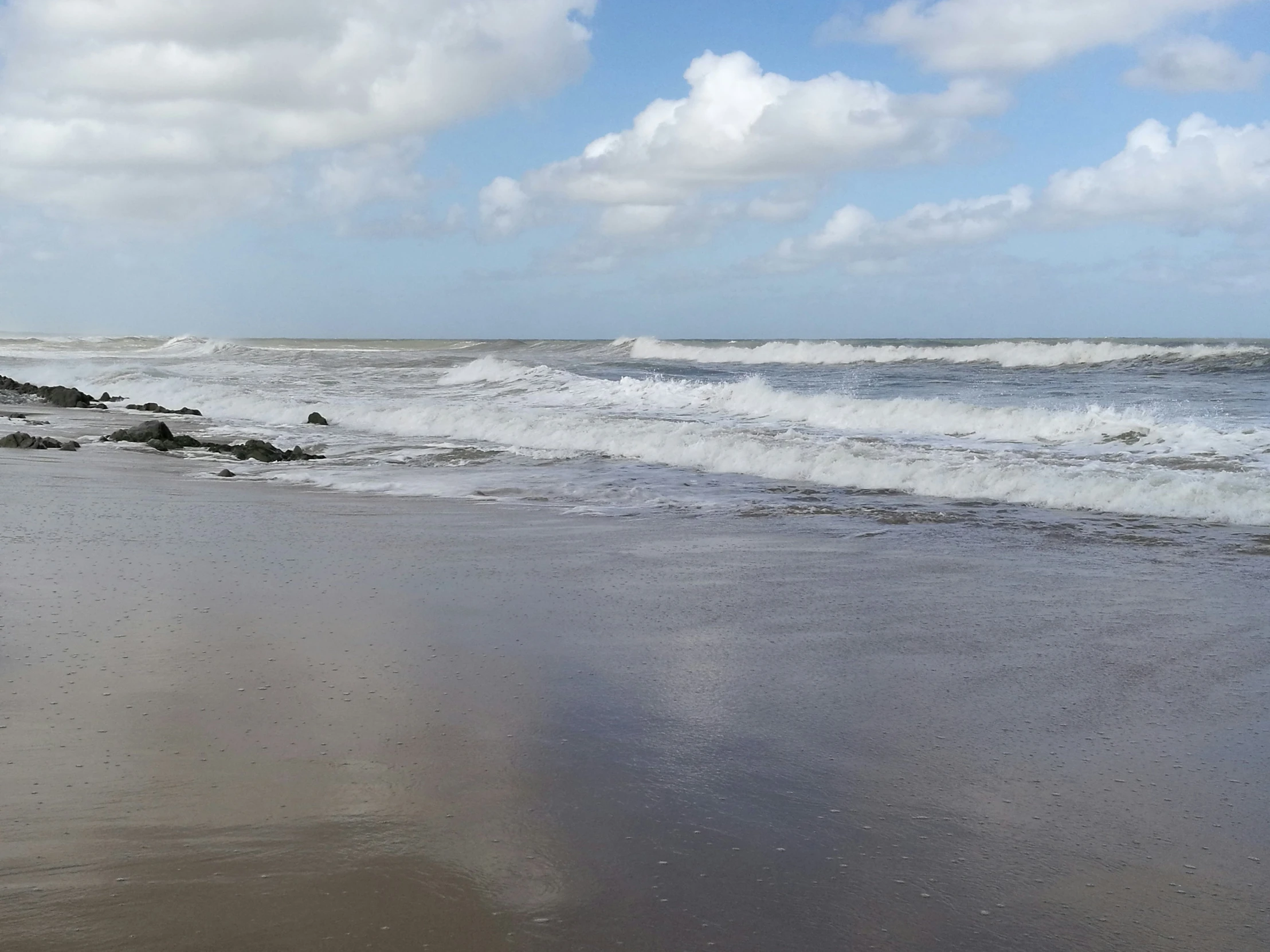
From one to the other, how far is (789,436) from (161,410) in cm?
1321

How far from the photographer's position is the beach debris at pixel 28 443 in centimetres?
1249

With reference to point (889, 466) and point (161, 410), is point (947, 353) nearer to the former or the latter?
point (161, 410)

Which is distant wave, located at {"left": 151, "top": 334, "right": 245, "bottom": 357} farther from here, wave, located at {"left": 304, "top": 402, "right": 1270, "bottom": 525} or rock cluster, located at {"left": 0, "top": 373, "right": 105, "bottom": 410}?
wave, located at {"left": 304, "top": 402, "right": 1270, "bottom": 525}

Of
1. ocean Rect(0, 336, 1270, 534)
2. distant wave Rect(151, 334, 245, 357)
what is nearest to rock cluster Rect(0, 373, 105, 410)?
ocean Rect(0, 336, 1270, 534)

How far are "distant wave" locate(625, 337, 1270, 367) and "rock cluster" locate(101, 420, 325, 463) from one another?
28.9 metres

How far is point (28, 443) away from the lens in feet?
41.2

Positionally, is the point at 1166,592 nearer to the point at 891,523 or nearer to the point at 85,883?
the point at 891,523

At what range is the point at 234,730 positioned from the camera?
3545 millimetres

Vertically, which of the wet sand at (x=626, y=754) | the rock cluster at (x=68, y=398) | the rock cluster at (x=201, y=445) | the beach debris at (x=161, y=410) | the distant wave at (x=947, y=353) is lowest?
the wet sand at (x=626, y=754)

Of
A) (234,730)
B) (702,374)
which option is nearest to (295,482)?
(234,730)

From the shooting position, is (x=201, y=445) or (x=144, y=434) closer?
(x=201, y=445)

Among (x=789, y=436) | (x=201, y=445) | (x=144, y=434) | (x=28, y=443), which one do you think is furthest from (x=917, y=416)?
(x=28, y=443)

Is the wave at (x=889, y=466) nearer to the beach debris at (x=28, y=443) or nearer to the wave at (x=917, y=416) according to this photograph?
the wave at (x=917, y=416)

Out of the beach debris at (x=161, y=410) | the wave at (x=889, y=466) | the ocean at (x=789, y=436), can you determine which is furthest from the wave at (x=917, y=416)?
the beach debris at (x=161, y=410)
